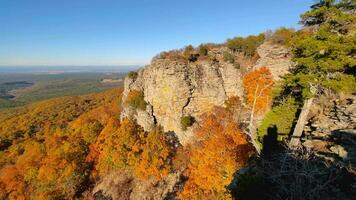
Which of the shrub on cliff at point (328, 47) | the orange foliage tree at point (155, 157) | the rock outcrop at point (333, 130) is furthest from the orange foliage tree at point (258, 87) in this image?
the orange foliage tree at point (155, 157)

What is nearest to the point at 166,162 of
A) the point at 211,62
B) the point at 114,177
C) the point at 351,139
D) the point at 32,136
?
the point at 114,177

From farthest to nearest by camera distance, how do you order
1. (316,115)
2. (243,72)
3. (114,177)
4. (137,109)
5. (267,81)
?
(137,109), (114,177), (243,72), (267,81), (316,115)

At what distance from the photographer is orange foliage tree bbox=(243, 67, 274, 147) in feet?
95.1

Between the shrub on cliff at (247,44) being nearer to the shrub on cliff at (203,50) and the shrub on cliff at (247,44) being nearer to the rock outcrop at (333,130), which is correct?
the shrub on cliff at (203,50)

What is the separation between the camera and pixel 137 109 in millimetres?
46531

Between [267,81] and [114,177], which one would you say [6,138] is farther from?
[267,81]

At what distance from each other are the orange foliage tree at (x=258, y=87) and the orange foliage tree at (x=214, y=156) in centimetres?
370

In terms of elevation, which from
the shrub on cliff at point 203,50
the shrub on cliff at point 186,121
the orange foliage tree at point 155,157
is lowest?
the orange foliage tree at point 155,157

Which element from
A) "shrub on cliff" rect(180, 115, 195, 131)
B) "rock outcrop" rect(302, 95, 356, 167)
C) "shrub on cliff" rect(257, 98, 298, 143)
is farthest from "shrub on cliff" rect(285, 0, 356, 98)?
"shrub on cliff" rect(180, 115, 195, 131)

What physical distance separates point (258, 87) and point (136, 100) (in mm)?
23995

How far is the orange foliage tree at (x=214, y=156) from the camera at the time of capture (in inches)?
1029

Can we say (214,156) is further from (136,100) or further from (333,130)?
(136,100)

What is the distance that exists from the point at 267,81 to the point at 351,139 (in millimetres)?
17285

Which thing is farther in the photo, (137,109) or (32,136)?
(32,136)
